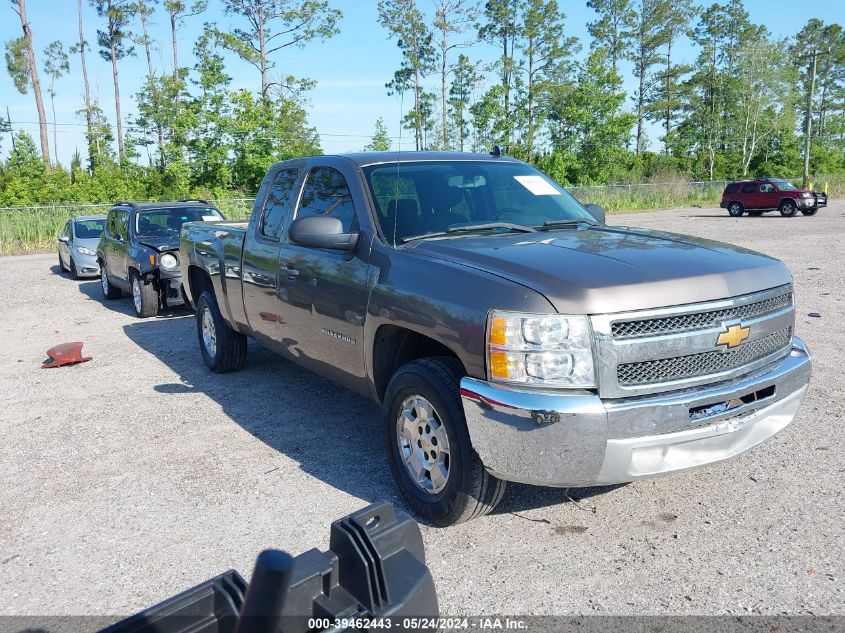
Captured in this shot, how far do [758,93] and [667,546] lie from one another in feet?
236

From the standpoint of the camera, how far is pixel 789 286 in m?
3.91

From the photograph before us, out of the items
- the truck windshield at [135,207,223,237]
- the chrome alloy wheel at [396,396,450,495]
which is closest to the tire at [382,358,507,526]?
the chrome alloy wheel at [396,396,450,495]

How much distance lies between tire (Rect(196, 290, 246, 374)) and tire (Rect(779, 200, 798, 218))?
104ft

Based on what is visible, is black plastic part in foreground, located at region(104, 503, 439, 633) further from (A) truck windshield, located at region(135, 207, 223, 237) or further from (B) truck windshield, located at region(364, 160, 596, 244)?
(A) truck windshield, located at region(135, 207, 223, 237)

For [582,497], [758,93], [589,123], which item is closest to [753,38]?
[758,93]

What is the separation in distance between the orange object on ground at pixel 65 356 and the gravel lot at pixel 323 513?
109 cm

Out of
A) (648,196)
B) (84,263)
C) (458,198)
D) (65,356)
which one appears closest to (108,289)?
(84,263)

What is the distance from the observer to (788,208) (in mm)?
32531

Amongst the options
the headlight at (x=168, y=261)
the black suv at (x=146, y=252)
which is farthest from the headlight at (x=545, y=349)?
the headlight at (x=168, y=261)

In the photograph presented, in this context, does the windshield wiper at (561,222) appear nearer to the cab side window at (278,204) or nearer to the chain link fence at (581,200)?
the cab side window at (278,204)

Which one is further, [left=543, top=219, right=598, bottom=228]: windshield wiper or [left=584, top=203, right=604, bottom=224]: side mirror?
[left=584, top=203, right=604, bottom=224]: side mirror

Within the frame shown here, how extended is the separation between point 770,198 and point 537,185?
32.1 meters

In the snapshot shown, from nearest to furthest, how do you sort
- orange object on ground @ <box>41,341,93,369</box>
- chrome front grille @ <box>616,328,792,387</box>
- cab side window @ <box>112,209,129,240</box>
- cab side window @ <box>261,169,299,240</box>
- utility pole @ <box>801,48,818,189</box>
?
chrome front grille @ <box>616,328,792,387</box>, cab side window @ <box>261,169,299,240</box>, orange object on ground @ <box>41,341,93,369</box>, cab side window @ <box>112,209,129,240</box>, utility pole @ <box>801,48,818,189</box>

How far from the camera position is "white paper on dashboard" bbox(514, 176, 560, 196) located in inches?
196
